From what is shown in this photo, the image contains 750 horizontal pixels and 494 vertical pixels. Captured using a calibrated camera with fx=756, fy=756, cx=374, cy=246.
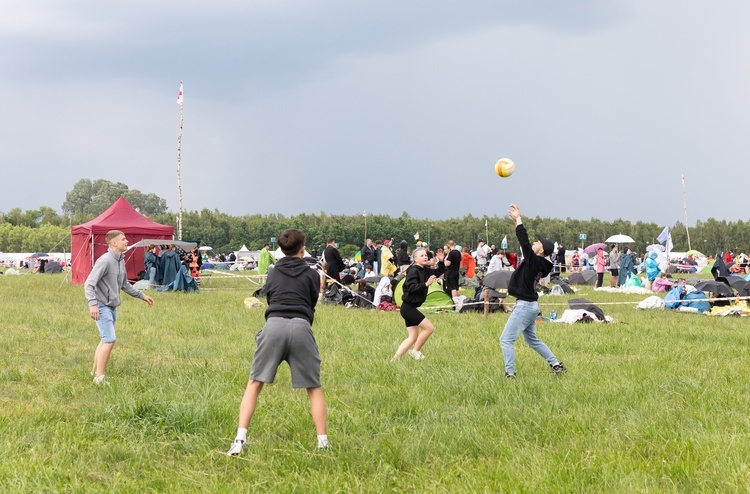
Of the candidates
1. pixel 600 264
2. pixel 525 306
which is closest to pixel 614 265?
pixel 600 264

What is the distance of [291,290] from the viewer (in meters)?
5.44

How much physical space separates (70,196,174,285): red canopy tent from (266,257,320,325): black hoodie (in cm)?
2307

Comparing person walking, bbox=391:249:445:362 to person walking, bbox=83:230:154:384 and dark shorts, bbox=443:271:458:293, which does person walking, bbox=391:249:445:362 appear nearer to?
person walking, bbox=83:230:154:384

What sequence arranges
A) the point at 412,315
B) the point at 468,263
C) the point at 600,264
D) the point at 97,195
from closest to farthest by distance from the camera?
the point at 412,315 < the point at 468,263 < the point at 600,264 < the point at 97,195

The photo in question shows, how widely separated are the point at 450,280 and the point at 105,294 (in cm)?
1198

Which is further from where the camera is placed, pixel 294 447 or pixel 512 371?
pixel 512 371

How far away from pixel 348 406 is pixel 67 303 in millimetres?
13648

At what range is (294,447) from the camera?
5.52m

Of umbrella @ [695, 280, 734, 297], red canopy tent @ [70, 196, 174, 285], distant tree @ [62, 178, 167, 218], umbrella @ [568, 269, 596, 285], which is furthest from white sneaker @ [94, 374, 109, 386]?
distant tree @ [62, 178, 167, 218]

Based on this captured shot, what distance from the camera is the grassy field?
187 inches

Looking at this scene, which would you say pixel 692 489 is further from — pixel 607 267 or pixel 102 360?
pixel 607 267

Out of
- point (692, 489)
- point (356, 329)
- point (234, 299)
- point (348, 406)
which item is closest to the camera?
point (692, 489)

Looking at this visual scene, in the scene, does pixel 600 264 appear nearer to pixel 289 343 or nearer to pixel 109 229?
pixel 109 229

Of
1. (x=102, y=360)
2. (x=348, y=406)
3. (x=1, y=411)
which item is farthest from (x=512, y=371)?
(x=1, y=411)
